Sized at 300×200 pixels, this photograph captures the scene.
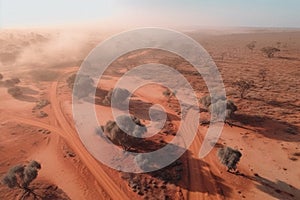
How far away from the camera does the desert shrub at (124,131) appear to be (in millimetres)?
27531

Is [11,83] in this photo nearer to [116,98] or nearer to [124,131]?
[116,98]

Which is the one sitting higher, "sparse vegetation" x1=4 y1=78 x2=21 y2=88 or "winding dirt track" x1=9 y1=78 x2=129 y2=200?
"sparse vegetation" x1=4 y1=78 x2=21 y2=88

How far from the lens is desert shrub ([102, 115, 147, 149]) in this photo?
27531 millimetres

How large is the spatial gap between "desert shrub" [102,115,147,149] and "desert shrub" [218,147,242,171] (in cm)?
900

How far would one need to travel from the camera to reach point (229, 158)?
81.5ft

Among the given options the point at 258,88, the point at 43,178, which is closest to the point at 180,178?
the point at 43,178

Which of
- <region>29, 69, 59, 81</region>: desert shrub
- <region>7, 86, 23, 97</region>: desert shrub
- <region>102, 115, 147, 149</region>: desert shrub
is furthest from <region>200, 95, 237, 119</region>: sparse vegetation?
<region>29, 69, 59, 81</region>: desert shrub

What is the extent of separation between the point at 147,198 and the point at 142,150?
21.7 ft

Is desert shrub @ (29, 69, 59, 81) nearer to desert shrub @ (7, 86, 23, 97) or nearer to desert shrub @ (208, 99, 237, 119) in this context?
desert shrub @ (7, 86, 23, 97)

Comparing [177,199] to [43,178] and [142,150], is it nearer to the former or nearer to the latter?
[142,150]

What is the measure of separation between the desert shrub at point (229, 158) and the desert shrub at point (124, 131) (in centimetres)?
900

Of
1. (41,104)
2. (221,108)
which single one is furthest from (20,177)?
(221,108)

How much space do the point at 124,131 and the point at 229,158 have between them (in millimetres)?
10758

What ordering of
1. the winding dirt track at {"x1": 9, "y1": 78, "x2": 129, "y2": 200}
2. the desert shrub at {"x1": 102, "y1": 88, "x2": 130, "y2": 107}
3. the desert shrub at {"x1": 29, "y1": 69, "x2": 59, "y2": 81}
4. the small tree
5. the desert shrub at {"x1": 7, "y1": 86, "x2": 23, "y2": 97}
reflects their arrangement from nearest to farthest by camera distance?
the small tree → the winding dirt track at {"x1": 9, "y1": 78, "x2": 129, "y2": 200} → the desert shrub at {"x1": 102, "y1": 88, "x2": 130, "y2": 107} → the desert shrub at {"x1": 7, "y1": 86, "x2": 23, "y2": 97} → the desert shrub at {"x1": 29, "y1": 69, "x2": 59, "y2": 81}
